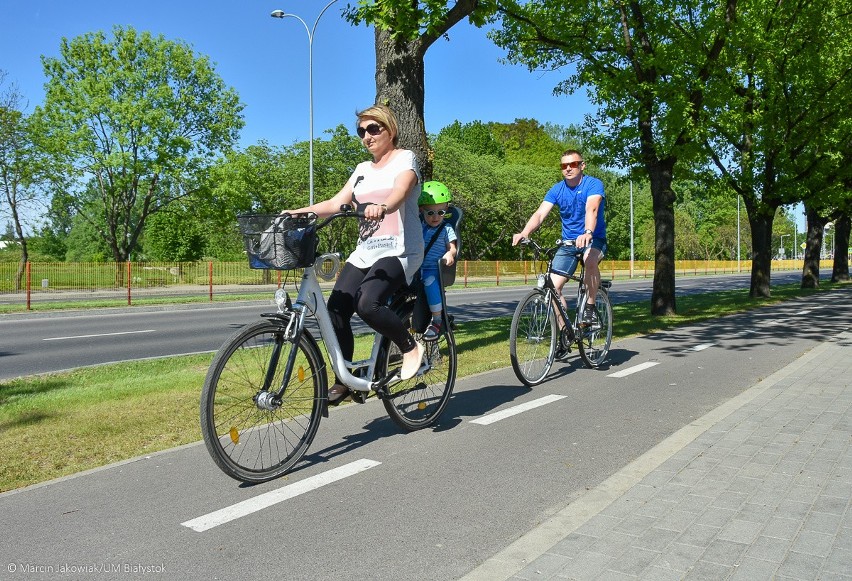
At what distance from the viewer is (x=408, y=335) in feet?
14.7

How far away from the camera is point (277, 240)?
12.0 feet

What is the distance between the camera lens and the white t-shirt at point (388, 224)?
4293 millimetres

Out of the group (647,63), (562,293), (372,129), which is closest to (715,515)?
(372,129)

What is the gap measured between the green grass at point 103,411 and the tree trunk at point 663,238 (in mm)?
5852

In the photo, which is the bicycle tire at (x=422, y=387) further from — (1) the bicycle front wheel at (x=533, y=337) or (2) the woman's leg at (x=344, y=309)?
(1) the bicycle front wheel at (x=533, y=337)

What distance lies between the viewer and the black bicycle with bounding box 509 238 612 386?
6406 millimetres

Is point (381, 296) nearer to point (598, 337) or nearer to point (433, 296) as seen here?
point (433, 296)

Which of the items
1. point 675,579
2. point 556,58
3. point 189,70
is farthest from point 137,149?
→ point 675,579

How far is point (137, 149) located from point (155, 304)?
17096 millimetres

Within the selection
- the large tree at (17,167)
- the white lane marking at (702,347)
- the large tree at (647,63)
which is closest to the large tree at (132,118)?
the large tree at (17,167)

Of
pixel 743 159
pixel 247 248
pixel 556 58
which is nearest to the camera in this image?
pixel 247 248

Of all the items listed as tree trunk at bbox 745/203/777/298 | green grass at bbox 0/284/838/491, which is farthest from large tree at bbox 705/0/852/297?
green grass at bbox 0/284/838/491

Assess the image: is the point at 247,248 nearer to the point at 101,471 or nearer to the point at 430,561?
the point at 101,471

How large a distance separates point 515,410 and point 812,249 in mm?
27810
